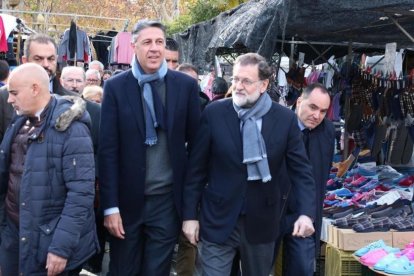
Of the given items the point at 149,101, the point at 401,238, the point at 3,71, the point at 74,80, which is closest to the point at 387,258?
the point at 401,238

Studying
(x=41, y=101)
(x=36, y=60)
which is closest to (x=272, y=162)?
(x=41, y=101)

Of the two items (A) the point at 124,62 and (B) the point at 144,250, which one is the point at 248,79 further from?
(A) the point at 124,62

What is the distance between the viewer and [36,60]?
180 inches

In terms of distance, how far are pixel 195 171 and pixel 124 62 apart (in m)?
10.4

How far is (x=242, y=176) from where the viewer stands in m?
3.83

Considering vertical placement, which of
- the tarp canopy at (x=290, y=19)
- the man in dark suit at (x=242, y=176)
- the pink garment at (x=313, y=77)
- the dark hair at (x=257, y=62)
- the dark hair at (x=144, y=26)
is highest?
the tarp canopy at (x=290, y=19)

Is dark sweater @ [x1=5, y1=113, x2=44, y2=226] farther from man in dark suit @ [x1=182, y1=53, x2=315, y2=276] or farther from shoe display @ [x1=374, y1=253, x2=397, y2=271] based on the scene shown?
shoe display @ [x1=374, y1=253, x2=397, y2=271]

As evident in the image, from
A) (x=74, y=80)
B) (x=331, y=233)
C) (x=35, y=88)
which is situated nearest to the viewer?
(x=35, y=88)

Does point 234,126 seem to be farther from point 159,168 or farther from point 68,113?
point 68,113

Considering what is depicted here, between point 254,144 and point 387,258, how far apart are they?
1735mm

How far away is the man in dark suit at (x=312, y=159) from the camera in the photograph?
4777 mm

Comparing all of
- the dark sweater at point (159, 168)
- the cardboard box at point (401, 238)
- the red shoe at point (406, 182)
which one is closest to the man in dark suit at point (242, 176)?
the dark sweater at point (159, 168)

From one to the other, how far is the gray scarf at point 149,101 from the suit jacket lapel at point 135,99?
0.03m

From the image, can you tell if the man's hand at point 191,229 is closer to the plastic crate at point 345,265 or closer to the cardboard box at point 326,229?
the plastic crate at point 345,265
